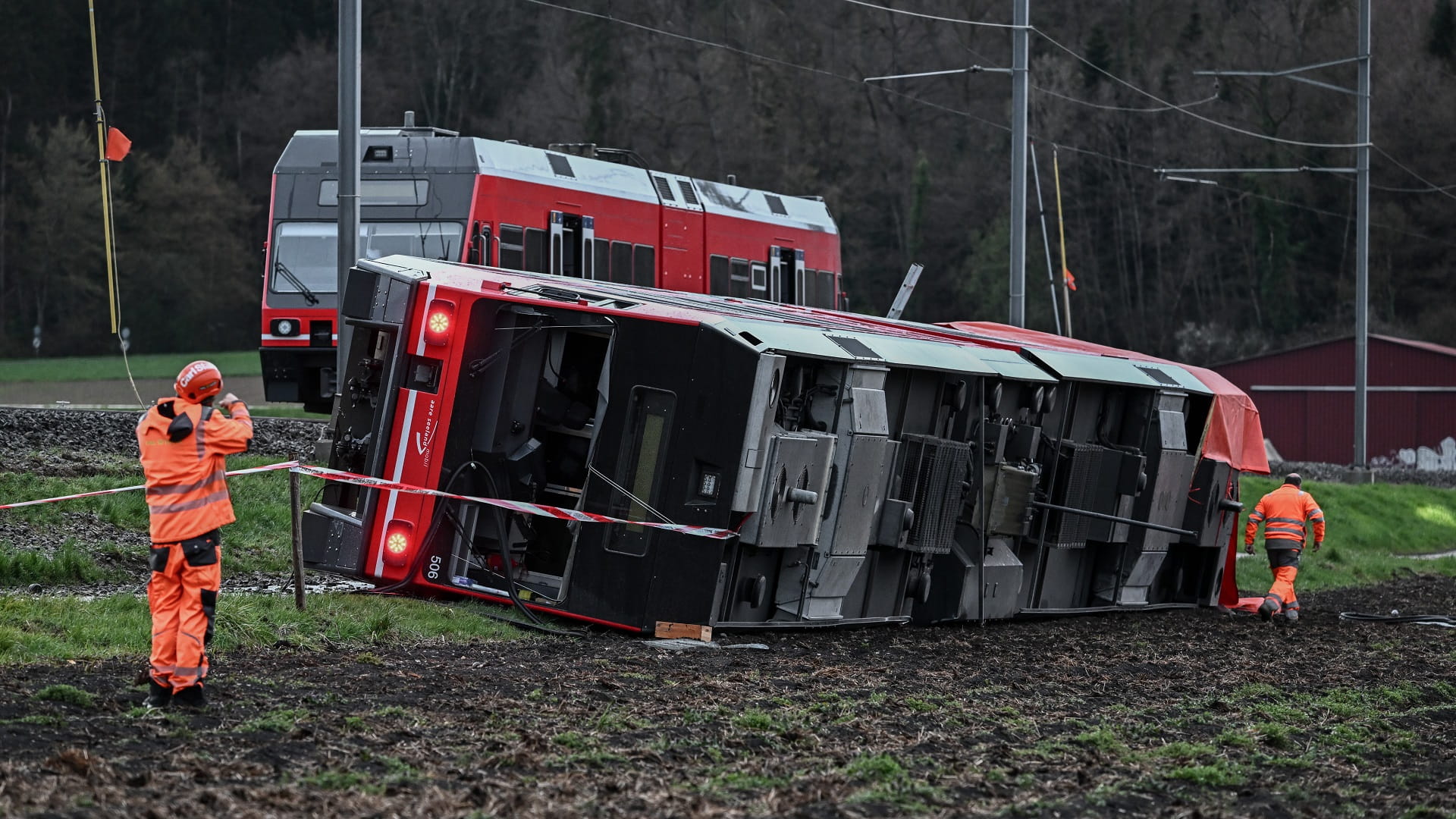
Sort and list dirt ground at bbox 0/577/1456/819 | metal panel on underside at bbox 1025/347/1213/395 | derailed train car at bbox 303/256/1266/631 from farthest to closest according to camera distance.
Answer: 1. metal panel on underside at bbox 1025/347/1213/395
2. derailed train car at bbox 303/256/1266/631
3. dirt ground at bbox 0/577/1456/819

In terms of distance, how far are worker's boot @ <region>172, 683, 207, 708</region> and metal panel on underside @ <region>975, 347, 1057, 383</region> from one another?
803cm

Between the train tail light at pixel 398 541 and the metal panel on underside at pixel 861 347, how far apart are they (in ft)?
8.83

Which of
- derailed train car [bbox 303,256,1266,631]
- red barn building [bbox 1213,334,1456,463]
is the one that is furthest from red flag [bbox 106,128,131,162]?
red barn building [bbox 1213,334,1456,463]

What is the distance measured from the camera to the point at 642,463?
41.8 feet

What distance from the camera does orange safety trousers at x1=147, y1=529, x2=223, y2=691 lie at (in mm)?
8859

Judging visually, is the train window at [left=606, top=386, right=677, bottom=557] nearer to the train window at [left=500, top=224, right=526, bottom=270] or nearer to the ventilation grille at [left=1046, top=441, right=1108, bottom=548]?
the ventilation grille at [left=1046, top=441, right=1108, bottom=548]

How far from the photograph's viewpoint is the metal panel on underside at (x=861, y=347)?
502 inches

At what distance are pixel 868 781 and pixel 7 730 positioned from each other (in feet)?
12.6

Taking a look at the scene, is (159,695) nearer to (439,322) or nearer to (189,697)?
(189,697)

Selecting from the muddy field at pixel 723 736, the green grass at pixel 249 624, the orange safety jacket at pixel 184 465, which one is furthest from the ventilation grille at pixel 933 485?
the orange safety jacket at pixel 184 465

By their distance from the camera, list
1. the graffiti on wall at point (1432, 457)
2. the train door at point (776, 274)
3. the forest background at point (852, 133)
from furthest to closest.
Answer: the forest background at point (852, 133)
the graffiti on wall at point (1432, 457)
the train door at point (776, 274)

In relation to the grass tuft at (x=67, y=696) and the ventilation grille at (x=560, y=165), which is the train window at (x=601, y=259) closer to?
the ventilation grille at (x=560, y=165)

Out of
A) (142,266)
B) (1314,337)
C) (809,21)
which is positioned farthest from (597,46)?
(1314,337)

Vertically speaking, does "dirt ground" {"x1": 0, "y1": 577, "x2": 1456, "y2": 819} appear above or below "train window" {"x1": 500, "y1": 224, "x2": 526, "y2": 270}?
below
